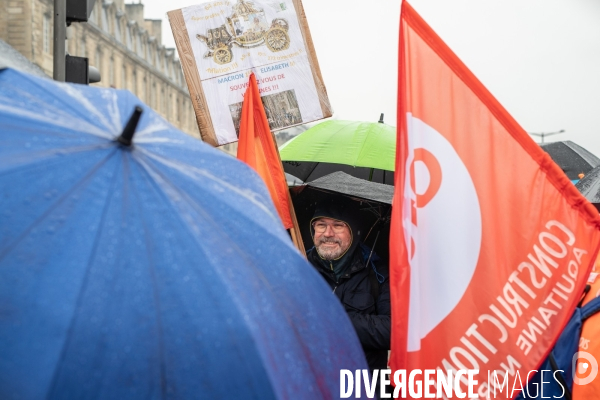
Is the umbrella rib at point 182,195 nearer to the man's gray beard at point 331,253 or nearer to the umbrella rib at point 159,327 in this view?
the umbrella rib at point 159,327

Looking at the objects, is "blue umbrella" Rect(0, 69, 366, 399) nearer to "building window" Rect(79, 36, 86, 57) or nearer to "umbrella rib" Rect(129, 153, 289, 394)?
"umbrella rib" Rect(129, 153, 289, 394)

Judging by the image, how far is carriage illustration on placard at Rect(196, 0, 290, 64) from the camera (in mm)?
4113

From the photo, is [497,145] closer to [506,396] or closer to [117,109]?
[506,396]

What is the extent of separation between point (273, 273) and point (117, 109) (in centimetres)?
62

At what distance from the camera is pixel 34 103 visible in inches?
80.5

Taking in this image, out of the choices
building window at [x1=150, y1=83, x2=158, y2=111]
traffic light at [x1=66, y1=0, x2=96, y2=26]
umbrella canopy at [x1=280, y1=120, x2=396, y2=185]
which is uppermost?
building window at [x1=150, y1=83, x2=158, y2=111]

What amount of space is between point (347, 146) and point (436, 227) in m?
2.99

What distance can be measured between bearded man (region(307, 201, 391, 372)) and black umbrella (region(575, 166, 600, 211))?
1.17m

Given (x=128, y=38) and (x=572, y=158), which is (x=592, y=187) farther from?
(x=128, y=38)

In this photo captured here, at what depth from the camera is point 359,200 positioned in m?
4.09

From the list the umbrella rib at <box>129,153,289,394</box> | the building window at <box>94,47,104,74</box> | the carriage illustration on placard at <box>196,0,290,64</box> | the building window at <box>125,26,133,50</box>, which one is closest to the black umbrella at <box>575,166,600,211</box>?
the carriage illustration on placard at <box>196,0,290,64</box>

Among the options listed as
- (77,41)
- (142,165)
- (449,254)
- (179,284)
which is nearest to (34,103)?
(142,165)

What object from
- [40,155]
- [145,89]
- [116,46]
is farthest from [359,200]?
[145,89]

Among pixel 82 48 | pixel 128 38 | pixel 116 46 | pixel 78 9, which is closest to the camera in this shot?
pixel 78 9
